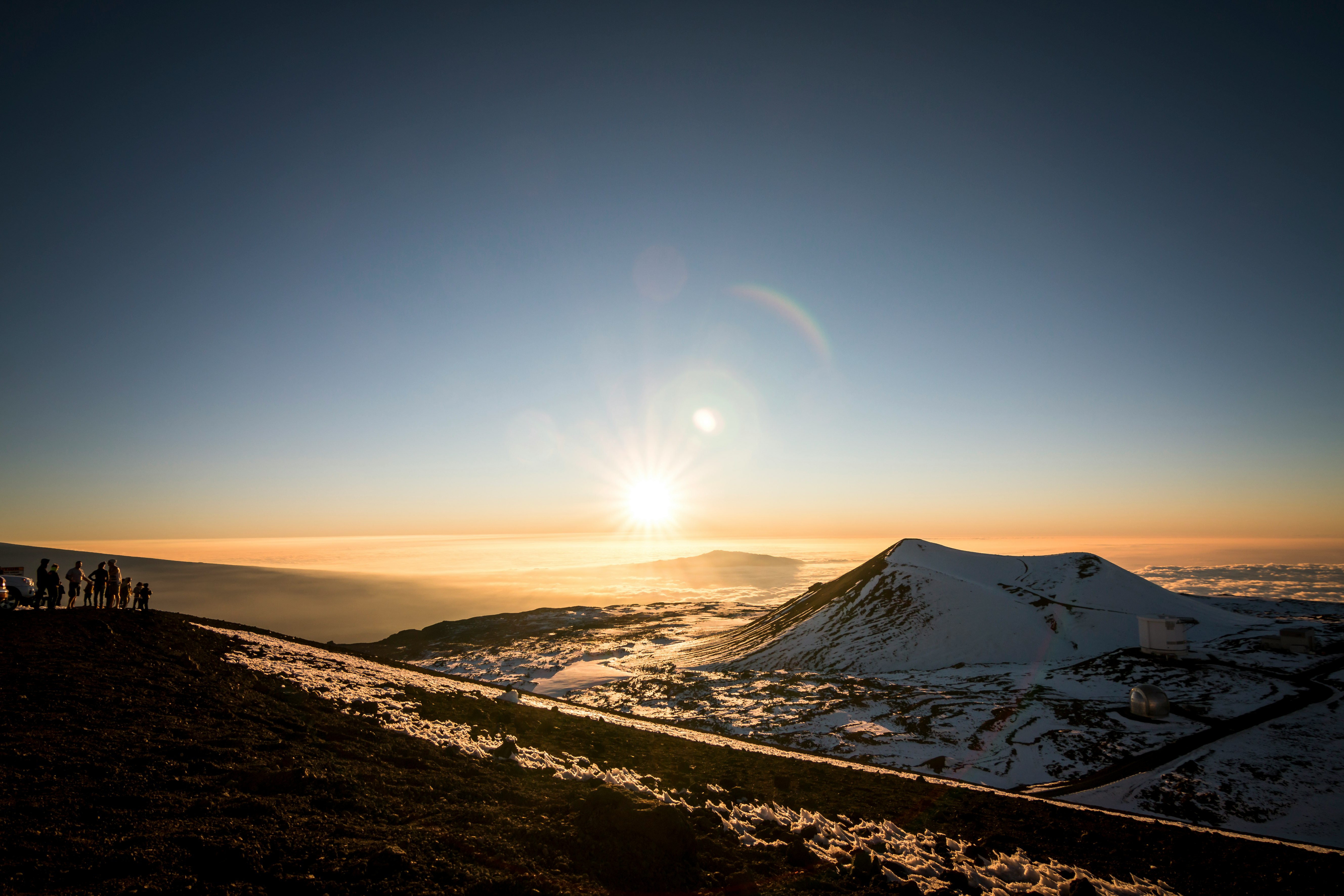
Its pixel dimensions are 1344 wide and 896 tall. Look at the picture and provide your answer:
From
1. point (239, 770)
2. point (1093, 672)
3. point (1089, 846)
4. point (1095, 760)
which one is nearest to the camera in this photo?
point (239, 770)

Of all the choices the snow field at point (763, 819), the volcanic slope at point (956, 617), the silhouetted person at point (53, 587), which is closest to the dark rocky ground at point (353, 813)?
the snow field at point (763, 819)

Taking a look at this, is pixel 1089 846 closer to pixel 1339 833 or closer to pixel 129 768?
pixel 1339 833

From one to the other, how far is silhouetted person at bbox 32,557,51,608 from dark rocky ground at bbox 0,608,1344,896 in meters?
7.67

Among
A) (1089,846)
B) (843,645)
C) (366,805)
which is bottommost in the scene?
(843,645)

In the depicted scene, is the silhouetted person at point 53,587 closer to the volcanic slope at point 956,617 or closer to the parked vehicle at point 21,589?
the parked vehicle at point 21,589

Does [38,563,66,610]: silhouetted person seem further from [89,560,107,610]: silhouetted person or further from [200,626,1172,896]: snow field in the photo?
[200,626,1172,896]: snow field

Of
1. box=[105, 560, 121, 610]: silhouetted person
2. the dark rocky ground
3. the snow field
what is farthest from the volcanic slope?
box=[105, 560, 121, 610]: silhouetted person

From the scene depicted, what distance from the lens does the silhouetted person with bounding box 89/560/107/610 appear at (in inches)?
1118

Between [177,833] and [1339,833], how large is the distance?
35.7 m

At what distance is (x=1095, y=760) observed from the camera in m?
29.8

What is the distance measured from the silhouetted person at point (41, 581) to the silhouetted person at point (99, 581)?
234 centimetres

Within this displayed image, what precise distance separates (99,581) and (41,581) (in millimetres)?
3164

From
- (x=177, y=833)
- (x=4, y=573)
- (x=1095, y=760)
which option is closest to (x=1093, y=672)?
(x=1095, y=760)

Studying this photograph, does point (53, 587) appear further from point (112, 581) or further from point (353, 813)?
point (353, 813)
